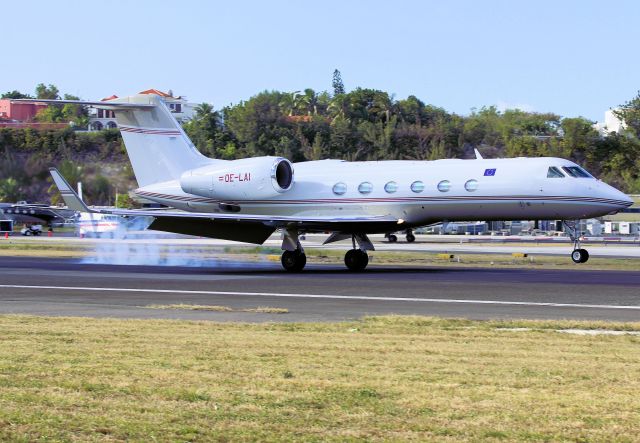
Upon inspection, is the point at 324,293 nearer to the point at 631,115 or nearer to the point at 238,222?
the point at 238,222

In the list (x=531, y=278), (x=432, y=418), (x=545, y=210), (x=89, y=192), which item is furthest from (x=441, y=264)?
(x=432, y=418)

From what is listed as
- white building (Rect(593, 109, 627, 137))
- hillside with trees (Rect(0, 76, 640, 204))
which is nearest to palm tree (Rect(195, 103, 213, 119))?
hillside with trees (Rect(0, 76, 640, 204))

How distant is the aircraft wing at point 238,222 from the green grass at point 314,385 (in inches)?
590

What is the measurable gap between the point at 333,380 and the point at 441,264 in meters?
25.8

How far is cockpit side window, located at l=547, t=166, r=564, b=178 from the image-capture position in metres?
29.1

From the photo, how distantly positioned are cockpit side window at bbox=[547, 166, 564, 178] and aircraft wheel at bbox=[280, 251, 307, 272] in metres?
7.66

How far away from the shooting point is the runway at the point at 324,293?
17.3 metres

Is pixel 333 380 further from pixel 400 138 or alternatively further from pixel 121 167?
pixel 400 138

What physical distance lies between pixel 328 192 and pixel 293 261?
266cm

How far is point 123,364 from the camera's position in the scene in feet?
34.2

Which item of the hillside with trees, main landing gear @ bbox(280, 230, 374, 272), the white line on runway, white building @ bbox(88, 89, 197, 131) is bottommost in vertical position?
the white line on runway

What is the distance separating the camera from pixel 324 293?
70.7 ft

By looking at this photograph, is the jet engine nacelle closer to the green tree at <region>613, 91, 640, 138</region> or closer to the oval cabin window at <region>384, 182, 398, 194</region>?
the oval cabin window at <region>384, 182, 398, 194</region>

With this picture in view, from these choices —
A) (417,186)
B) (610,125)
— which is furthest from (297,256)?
(610,125)
